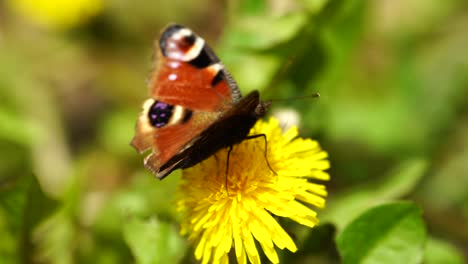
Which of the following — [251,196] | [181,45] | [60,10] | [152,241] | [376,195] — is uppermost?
[181,45]

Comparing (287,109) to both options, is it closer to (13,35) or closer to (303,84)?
(303,84)

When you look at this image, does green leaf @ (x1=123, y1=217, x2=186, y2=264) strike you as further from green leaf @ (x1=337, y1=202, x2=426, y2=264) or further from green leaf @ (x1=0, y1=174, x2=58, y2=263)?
green leaf @ (x1=337, y1=202, x2=426, y2=264)

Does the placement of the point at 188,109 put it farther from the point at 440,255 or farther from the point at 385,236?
the point at 440,255

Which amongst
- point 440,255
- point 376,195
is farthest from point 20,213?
point 440,255

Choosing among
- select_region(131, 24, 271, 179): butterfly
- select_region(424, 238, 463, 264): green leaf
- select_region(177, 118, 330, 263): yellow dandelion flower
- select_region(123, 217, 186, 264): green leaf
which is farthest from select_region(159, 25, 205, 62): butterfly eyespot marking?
select_region(424, 238, 463, 264): green leaf

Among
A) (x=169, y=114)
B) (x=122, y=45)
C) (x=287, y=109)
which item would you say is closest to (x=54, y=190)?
(x=122, y=45)

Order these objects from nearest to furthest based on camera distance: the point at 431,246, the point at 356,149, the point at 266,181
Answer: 1. the point at 266,181
2. the point at 431,246
3. the point at 356,149

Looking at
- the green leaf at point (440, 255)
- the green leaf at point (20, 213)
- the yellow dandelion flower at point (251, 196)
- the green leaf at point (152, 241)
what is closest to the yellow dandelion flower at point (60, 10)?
the green leaf at point (20, 213)

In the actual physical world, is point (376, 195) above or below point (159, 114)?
below
